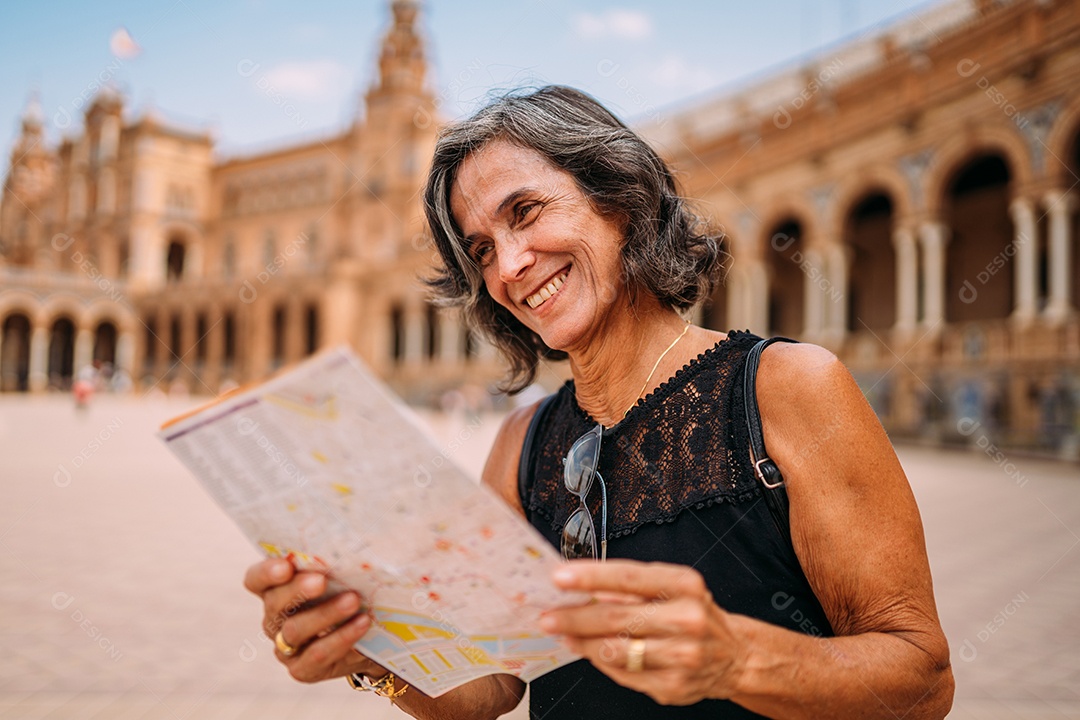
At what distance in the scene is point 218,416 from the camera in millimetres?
1056

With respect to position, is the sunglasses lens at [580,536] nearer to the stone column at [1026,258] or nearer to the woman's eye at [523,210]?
the woman's eye at [523,210]

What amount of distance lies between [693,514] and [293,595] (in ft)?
2.23

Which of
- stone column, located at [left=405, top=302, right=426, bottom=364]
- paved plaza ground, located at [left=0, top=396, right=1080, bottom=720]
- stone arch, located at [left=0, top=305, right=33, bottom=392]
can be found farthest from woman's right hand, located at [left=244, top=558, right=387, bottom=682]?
stone arch, located at [left=0, top=305, right=33, bottom=392]

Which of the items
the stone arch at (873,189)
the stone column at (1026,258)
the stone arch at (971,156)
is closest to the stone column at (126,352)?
the stone arch at (873,189)

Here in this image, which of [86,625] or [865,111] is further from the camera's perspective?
[865,111]

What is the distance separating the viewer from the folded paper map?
38.8 inches

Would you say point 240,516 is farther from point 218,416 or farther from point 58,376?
point 58,376

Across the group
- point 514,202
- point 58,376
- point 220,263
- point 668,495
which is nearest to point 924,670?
point 668,495

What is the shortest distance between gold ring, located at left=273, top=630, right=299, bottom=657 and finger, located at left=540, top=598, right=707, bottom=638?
2.00 ft

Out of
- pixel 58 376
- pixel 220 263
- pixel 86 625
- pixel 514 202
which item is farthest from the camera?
pixel 220 263

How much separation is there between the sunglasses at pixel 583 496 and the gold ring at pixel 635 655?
0.46m

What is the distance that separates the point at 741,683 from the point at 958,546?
715cm

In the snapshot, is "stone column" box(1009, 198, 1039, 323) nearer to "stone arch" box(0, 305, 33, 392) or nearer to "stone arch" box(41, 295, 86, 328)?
"stone arch" box(41, 295, 86, 328)

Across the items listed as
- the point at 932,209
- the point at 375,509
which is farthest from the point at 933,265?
the point at 375,509
